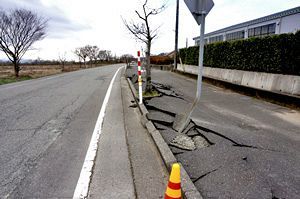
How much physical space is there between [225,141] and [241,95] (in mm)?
5584

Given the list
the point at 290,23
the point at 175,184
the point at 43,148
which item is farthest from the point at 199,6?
the point at 290,23

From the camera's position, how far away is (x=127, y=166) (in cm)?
298

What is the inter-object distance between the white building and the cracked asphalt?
47.4 feet

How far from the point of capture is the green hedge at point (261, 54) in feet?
23.5

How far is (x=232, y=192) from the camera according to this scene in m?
2.32

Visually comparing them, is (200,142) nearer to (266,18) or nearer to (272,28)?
(272,28)

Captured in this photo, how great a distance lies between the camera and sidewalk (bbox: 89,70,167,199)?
241cm

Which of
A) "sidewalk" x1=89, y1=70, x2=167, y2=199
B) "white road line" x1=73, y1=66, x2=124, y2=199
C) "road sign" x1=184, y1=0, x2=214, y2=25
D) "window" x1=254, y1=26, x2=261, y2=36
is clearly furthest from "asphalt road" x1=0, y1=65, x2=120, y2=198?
"window" x1=254, y1=26, x2=261, y2=36

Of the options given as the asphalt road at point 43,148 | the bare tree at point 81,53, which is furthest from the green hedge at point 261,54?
the bare tree at point 81,53

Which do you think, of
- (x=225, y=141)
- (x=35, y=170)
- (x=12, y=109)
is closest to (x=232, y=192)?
(x=225, y=141)

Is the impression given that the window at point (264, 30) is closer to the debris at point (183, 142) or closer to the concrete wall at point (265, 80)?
the concrete wall at point (265, 80)

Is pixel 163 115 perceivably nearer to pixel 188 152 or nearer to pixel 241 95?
pixel 188 152

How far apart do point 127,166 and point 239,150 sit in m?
1.96

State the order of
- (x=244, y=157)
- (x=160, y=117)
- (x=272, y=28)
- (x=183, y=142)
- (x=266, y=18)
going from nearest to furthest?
(x=244, y=157) < (x=183, y=142) < (x=160, y=117) < (x=272, y=28) < (x=266, y=18)
